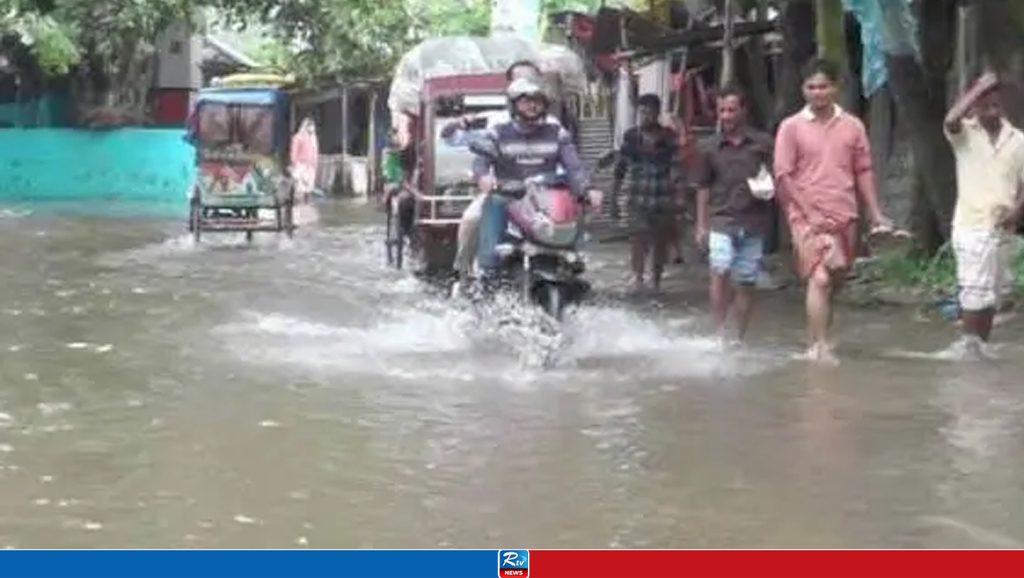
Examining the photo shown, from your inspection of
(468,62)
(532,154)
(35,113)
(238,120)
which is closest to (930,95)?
(468,62)

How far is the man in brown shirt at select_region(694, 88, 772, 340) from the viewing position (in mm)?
9969

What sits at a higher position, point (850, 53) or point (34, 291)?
point (850, 53)

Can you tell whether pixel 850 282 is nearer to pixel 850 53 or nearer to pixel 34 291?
pixel 850 53

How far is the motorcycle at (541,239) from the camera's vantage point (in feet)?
31.4

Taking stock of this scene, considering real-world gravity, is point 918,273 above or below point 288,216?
above

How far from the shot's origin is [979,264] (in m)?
9.58

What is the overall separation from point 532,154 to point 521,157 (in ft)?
0.20

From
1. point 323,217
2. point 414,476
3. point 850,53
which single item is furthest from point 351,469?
point 323,217

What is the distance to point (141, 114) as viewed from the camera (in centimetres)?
3644

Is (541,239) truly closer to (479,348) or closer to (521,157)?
(521,157)

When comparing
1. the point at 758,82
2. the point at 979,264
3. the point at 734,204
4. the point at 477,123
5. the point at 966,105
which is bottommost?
the point at 979,264

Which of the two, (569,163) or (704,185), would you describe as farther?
(704,185)

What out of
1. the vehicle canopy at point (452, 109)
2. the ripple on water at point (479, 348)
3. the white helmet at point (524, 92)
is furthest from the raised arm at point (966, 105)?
the vehicle canopy at point (452, 109)

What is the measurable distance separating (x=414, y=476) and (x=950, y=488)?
1896 mm
